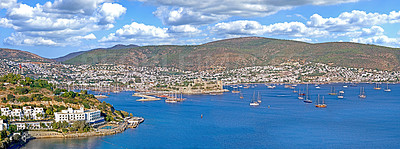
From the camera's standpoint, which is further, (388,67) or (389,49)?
(389,49)

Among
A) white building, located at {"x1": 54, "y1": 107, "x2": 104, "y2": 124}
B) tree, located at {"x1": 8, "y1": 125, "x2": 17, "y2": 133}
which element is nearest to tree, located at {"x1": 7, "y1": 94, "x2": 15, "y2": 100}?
white building, located at {"x1": 54, "y1": 107, "x2": 104, "y2": 124}

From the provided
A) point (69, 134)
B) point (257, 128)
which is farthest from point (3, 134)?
point (257, 128)

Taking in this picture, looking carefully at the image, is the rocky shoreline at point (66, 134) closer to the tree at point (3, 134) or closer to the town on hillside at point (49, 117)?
the town on hillside at point (49, 117)

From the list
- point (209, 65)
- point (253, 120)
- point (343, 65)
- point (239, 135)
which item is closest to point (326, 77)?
point (343, 65)

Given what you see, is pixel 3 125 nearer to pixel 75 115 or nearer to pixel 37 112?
pixel 37 112

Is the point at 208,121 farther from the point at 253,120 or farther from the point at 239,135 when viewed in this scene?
the point at 239,135

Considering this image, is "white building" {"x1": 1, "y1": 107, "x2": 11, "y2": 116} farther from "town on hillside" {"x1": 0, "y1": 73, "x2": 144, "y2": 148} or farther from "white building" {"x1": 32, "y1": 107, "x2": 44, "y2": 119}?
"white building" {"x1": 32, "y1": 107, "x2": 44, "y2": 119}

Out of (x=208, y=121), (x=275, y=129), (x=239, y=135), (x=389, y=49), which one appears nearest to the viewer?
(x=239, y=135)

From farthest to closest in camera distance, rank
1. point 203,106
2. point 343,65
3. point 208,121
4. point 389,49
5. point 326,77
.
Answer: point 389,49 < point 343,65 < point 326,77 < point 203,106 < point 208,121
